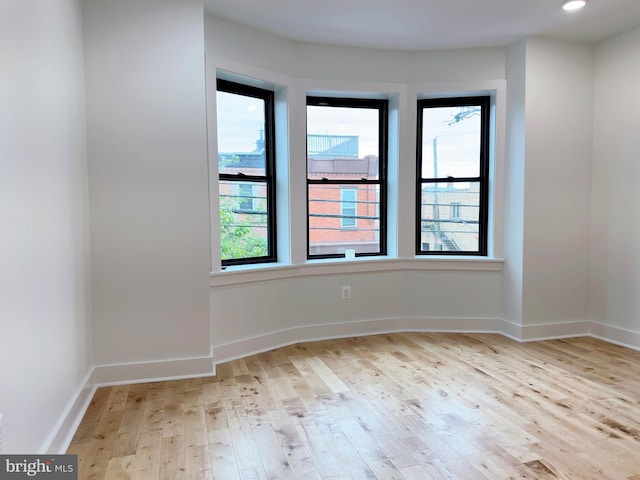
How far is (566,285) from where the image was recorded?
4.07 meters

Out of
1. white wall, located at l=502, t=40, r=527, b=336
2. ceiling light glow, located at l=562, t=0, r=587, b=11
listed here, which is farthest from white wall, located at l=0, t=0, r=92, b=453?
white wall, located at l=502, t=40, r=527, b=336

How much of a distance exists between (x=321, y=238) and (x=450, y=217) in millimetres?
1308

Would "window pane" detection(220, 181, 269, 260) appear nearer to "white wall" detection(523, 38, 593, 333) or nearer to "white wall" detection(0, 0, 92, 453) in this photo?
"white wall" detection(0, 0, 92, 453)

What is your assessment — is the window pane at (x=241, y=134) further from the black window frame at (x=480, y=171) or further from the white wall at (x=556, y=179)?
the white wall at (x=556, y=179)

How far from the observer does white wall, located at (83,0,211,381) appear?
9.54ft

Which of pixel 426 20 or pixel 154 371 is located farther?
pixel 426 20

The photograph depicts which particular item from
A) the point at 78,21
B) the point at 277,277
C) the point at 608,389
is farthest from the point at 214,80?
the point at 608,389

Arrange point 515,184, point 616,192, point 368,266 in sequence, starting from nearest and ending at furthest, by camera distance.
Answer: point 616,192 < point 515,184 < point 368,266

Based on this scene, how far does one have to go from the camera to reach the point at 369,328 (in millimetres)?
4234

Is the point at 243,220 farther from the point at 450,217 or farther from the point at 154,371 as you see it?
the point at 450,217

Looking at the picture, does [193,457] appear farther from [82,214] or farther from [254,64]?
[254,64]

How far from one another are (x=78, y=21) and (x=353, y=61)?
2246mm

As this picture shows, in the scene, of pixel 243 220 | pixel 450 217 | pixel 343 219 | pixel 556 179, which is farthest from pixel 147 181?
pixel 556 179

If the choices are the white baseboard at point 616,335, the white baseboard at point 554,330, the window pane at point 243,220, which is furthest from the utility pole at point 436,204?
the window pane at point 243,220
